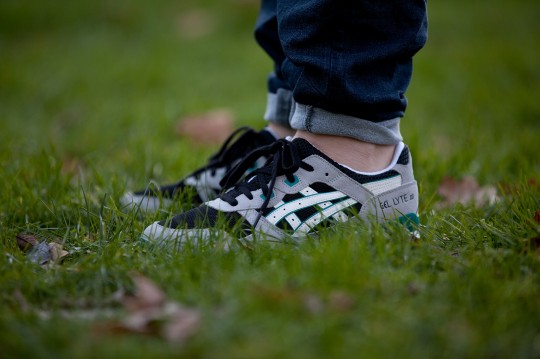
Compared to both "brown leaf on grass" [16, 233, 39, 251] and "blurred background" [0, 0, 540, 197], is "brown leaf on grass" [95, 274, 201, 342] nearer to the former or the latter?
"brown leaf on grass" [16, 233, 39, 251]

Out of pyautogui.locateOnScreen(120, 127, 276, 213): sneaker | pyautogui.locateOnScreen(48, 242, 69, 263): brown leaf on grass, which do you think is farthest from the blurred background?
pyautogui.locateOnScreen(48, 242, 69, 263): brown leaf on grass

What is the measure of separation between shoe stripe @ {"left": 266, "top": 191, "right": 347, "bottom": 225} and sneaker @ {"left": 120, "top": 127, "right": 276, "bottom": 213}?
1.18 feet

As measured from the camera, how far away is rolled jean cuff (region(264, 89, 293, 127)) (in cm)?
208

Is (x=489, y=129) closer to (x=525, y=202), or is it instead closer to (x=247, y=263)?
(x=525, y=202)

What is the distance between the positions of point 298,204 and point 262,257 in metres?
0.26

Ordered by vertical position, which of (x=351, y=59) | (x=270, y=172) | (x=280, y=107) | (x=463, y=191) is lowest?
(x=463, y=191)

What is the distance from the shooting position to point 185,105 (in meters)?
3.83

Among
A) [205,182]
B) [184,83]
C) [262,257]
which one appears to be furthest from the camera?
[184,83]

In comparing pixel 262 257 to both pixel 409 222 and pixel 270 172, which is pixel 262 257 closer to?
pixel 270 172

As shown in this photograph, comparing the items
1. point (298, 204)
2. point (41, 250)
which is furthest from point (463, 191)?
point (41, 250)

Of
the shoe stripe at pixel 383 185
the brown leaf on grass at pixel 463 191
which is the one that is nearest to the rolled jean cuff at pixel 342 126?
the shoe stripe at pixel 383 185

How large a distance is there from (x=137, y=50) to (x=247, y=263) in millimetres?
4746

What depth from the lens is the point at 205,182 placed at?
6.68ft

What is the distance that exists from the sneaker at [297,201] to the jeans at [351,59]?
118 mm
